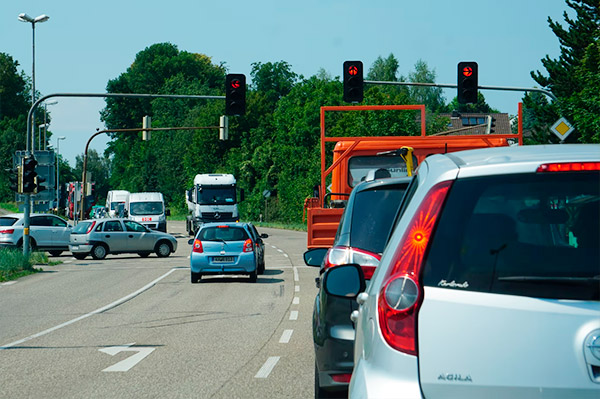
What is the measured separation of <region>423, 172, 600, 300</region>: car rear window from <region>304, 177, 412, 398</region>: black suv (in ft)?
11.6

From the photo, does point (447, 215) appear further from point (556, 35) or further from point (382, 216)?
point (556, 35)

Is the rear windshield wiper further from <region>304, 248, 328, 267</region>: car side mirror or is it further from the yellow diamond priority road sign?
the yellow diamond priority road sign

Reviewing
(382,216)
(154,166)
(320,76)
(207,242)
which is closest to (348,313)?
(382,216)

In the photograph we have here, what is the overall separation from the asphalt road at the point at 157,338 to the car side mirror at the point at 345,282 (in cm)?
411

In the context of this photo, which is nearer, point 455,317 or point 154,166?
point 455,317

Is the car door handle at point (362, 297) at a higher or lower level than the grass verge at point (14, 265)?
higher

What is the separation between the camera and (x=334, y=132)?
254 ft

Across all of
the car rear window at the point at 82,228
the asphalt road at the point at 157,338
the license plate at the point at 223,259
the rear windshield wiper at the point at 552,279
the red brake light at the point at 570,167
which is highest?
the red brake light at the point at 570,167

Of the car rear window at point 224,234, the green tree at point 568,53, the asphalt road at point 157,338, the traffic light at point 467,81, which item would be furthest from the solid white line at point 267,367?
the green tree at point 568,53

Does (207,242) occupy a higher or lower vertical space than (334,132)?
lower

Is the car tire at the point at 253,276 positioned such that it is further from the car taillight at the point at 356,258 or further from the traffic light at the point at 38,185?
the car taillight at the point at 356,258

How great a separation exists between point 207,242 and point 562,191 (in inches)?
827

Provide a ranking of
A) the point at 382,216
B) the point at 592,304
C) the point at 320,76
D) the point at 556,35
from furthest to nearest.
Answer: the point at 320,76 < the point at 556,35 < the point at 382,216 < the point at 592,304

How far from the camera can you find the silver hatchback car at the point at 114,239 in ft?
117
